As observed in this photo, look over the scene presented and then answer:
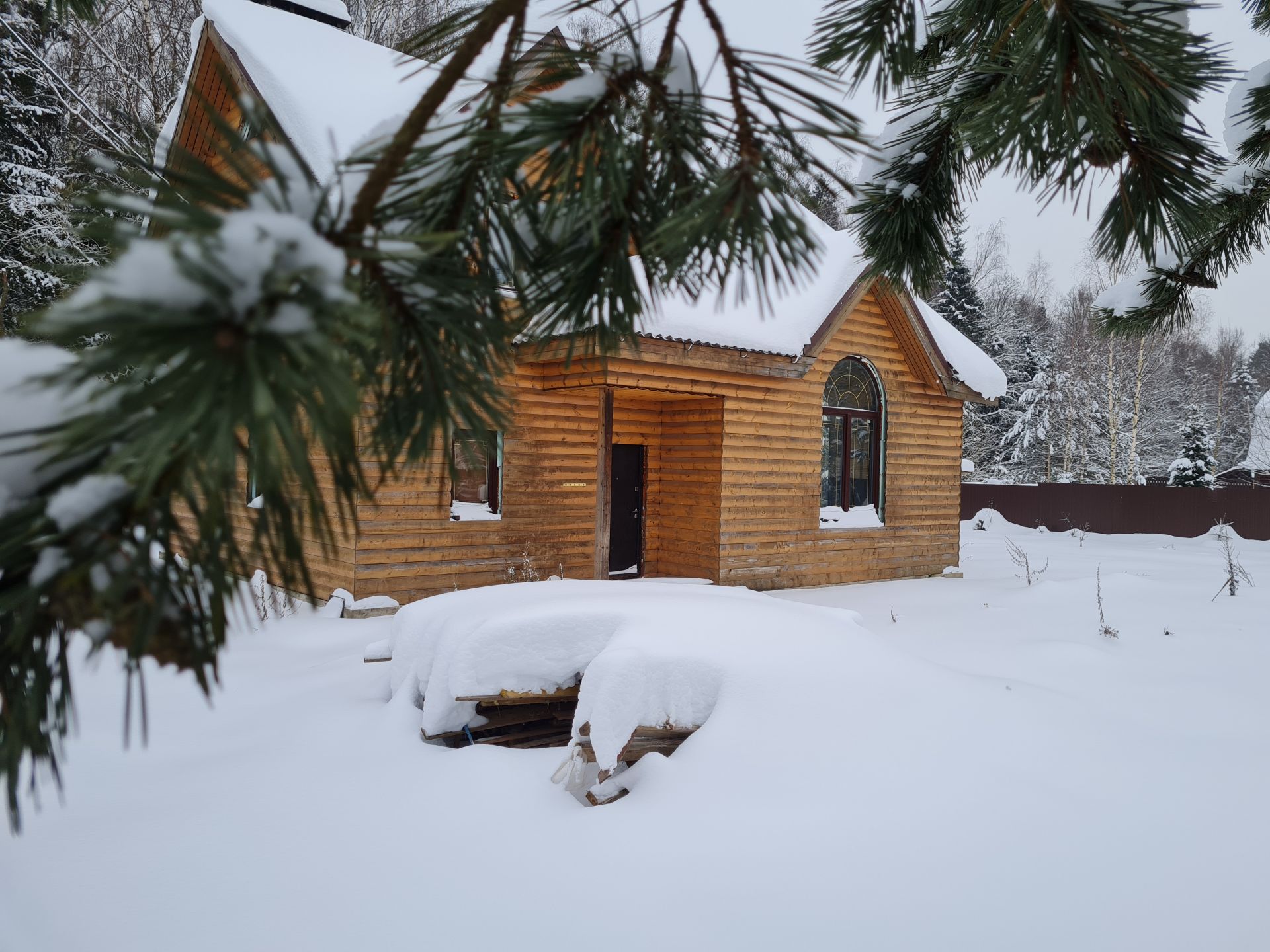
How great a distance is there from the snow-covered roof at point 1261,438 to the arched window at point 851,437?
2509 cm

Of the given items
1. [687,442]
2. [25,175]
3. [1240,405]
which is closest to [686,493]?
[687,442]

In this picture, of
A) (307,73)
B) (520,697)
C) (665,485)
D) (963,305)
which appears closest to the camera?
(520,697)

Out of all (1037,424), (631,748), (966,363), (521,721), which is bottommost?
(521,721)

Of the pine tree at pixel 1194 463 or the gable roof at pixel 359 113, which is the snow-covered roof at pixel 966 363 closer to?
the gable roof at pixel 359 113

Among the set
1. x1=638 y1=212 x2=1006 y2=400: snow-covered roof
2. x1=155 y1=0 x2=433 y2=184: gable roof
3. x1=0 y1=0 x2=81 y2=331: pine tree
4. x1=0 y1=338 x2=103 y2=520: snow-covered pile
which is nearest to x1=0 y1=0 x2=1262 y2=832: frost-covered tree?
x1=0 y1=338 x2=103 y2=520: snow-covered pile

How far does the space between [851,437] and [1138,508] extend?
45.7ft

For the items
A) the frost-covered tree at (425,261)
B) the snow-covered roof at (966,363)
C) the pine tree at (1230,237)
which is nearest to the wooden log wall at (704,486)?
the snow-covered roof at (966,363)

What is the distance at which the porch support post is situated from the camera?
866 centimetres

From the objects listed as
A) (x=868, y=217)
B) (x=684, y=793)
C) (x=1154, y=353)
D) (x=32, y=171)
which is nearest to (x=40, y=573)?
(x=868, y=217)

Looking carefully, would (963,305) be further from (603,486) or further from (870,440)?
(603,486)

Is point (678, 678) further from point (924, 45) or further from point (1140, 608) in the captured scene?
point (1140, 608)

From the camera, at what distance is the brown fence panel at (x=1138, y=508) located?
63.8ft

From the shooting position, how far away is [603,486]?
8695 millimetres

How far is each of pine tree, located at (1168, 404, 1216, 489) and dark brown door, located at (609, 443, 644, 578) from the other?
20.7 m
